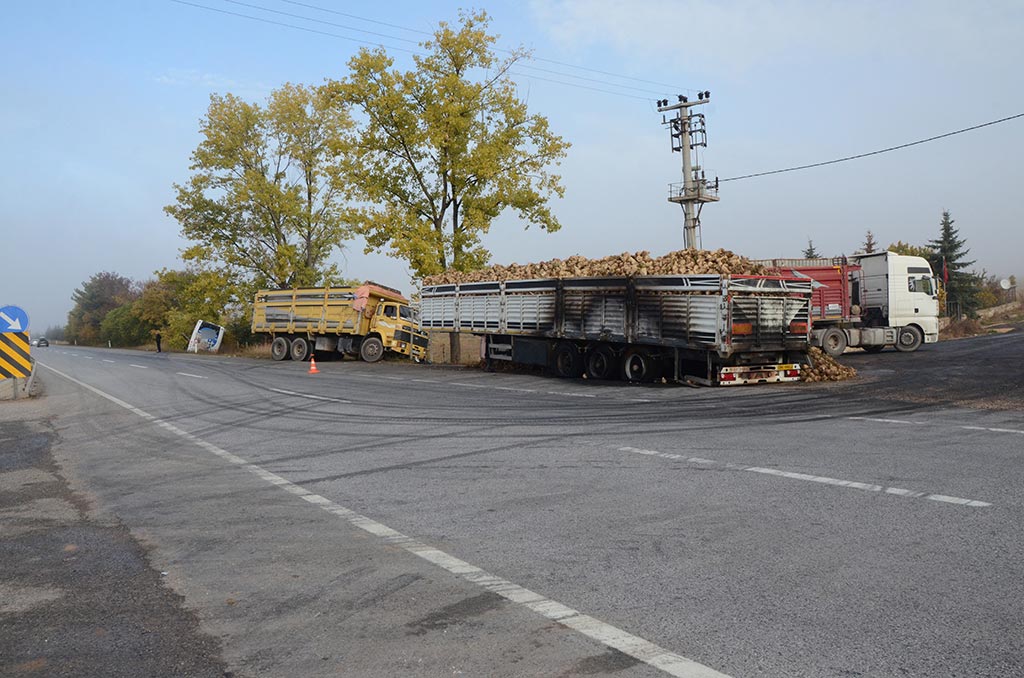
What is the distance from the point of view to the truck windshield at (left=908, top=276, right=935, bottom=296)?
28.0 meters

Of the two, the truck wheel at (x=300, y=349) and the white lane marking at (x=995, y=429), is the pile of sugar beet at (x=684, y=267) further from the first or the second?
the truck wheel at (x=300, y=349)

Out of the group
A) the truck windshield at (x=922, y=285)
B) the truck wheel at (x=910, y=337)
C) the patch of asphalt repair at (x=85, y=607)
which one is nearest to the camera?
the patch of asphalt repair at (x=85, y=607)

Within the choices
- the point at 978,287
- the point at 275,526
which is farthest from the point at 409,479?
the point at 978,287

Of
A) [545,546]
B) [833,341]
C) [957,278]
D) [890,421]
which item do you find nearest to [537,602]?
[545,546]

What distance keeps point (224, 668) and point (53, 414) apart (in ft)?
45.3

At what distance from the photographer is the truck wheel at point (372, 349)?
32688 millimetres

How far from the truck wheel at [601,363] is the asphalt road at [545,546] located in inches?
294

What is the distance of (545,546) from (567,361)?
1562cm

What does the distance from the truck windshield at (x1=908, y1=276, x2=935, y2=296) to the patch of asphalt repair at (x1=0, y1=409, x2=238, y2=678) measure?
27680mm

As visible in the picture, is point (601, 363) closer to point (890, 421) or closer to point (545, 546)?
point (890, 421)

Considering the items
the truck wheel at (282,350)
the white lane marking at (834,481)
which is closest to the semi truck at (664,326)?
the white lane marking at (834,481)

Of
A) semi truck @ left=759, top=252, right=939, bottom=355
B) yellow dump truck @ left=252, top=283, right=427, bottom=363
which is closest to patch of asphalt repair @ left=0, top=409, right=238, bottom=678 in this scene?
semi truck @ left=759, top=252, right=939, bottom=355

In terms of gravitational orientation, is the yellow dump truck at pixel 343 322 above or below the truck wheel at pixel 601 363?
above

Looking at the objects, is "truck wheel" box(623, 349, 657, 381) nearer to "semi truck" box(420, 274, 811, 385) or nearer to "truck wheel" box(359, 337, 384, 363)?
"semi truck" box(420, 274, 811, 385)
